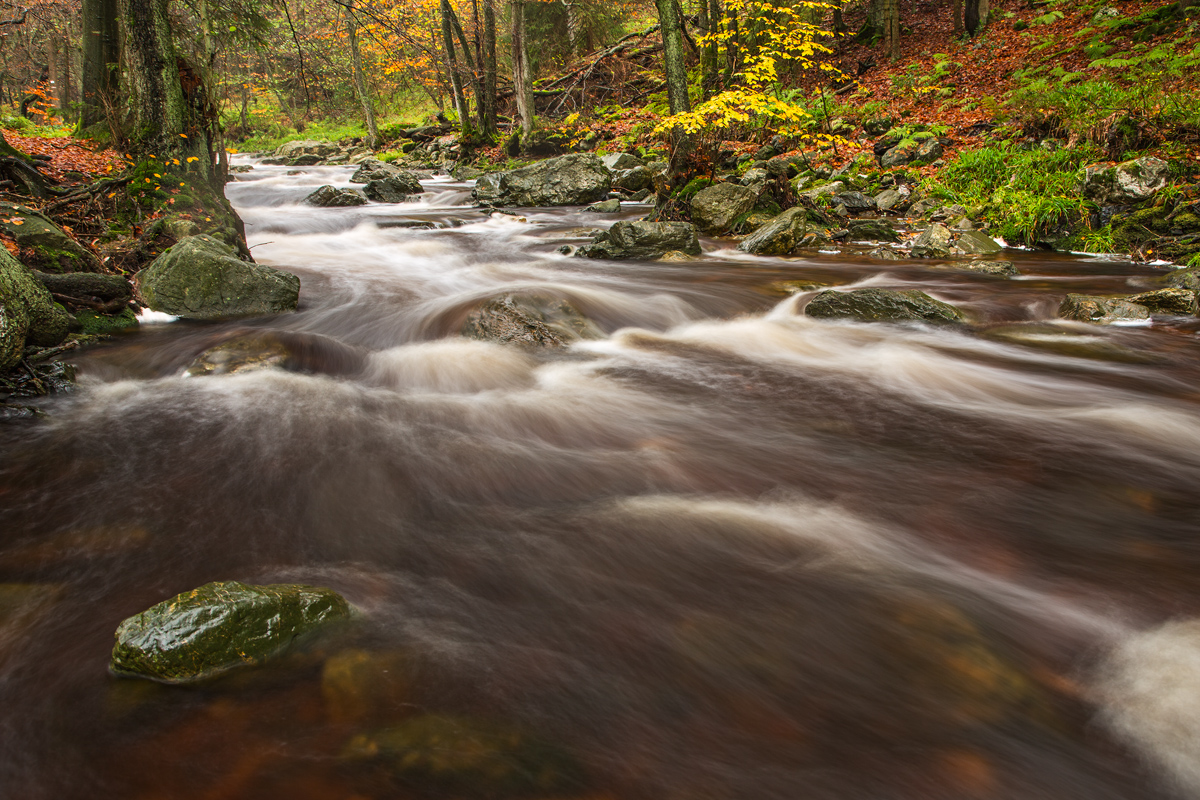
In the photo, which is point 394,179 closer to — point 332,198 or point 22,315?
point 332,198

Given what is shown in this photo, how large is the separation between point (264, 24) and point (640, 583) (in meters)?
11.2

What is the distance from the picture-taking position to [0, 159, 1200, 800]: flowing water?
1993 millimetres

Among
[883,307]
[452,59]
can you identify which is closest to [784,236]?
[883,307]

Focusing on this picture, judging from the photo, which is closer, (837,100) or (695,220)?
(695,220)

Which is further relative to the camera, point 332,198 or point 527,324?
point 332,198

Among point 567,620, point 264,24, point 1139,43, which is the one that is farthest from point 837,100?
point 567,620

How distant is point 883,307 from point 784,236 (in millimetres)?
3465

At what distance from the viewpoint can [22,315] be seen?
15.0 ft

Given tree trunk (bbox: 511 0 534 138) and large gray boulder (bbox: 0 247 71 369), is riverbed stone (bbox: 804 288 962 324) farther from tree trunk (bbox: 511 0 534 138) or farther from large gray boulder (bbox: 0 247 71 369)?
tree trunk (bbox: 511 0 534 138)

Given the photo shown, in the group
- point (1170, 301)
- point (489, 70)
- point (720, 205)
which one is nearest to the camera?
point (1170, 301)

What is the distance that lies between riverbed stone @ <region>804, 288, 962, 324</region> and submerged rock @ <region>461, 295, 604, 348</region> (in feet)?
7.93

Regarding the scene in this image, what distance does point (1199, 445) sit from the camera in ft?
13.1

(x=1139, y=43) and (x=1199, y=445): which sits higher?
(x=1139, y=43)

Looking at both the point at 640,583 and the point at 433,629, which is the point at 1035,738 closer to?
the point at 640,583
